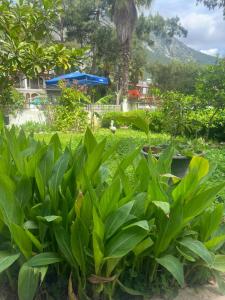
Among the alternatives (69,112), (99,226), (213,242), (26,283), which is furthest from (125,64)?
(26,283)

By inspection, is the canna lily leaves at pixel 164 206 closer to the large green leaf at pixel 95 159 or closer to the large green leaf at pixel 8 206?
the large green leaf at pixel 95 159

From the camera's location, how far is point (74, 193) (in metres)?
1.99

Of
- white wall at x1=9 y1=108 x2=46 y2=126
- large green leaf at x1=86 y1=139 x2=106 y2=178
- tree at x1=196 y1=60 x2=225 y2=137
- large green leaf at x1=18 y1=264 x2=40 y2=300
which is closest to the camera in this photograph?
large green leaf at x1=18 y1=264 x2=40 y2=300

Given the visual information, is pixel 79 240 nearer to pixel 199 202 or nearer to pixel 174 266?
pixel 174 266

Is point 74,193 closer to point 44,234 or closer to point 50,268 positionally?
point 44,234

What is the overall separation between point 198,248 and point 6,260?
35.7 inches

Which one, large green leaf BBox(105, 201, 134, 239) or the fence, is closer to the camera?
large green leaf BBox(105, 201, 134, 239)

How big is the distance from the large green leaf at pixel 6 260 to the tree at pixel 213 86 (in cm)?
690

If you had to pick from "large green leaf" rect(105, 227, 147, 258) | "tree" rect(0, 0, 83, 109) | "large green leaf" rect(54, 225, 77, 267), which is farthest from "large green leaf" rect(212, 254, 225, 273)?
"tree" rect(0, 0, 83, 109)

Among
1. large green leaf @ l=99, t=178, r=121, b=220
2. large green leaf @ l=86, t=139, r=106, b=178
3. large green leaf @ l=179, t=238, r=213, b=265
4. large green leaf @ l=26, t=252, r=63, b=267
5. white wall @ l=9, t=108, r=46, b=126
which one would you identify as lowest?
white wall @ l=9, t=108, r=46, b=126

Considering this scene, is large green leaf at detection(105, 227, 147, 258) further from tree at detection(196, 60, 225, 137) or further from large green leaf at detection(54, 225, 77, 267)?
tree at detection(196, 60, 225, 137)

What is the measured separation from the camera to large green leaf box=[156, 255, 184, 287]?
5.17 ft

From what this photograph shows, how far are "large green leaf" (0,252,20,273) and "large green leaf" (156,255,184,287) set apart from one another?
69 cm

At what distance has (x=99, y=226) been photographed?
5.23 feet
